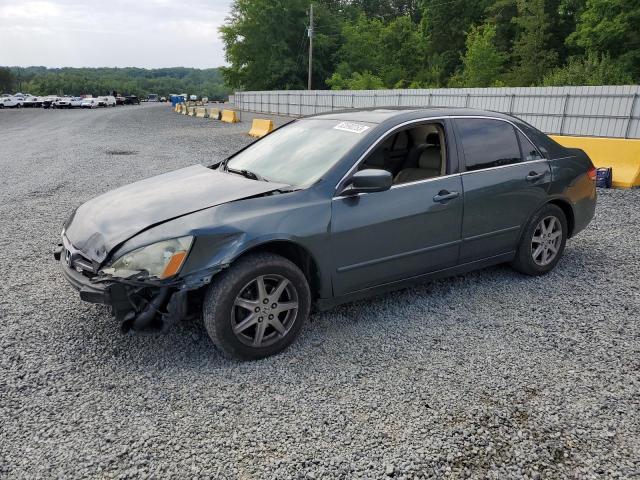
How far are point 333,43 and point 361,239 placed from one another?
216 ft

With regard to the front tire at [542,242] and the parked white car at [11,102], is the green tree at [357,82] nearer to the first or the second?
the parked white car at [11,102]

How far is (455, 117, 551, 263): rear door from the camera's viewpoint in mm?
4152

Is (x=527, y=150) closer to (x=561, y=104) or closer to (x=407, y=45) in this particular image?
(x=561, y=104)

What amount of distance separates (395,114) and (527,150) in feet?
4.68

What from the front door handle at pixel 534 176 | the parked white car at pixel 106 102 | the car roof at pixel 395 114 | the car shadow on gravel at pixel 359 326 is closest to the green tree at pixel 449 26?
the parked white car at pixel 106 102

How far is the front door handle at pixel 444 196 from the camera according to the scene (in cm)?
390

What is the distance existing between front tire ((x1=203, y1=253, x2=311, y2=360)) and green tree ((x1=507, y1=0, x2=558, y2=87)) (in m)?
49.2

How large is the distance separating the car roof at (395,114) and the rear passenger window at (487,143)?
93mm

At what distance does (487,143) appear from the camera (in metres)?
4.33

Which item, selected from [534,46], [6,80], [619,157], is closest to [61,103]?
[534,46]

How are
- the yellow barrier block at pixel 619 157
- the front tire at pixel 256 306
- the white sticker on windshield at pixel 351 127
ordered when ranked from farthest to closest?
the yellow barrier block at pixel 619 157 < the white sticker on windshield at pixel 351 127 < the front tire at pixel 256 306

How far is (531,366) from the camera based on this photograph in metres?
3.29

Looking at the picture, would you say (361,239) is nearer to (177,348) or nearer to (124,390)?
(177,348)

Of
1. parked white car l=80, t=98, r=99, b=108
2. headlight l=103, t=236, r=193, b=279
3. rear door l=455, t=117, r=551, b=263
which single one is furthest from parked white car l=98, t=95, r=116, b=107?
headlight l=103, t=236, r=193, b=279
